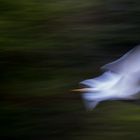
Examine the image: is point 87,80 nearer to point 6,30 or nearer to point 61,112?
point 61,112

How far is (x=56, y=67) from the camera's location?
7.72 ft

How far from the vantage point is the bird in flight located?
91.1 inches

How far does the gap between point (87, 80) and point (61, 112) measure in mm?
127

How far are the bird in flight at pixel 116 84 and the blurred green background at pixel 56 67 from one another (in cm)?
2

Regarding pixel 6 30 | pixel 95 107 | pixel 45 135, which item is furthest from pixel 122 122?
pixel 6 30

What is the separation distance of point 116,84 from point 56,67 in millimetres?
181

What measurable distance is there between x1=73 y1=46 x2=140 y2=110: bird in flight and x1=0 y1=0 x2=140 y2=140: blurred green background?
0.08ft

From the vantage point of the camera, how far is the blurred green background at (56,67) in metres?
2.30

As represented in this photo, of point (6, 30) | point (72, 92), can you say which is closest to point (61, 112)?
point (72, 92)

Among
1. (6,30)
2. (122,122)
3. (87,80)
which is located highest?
(6,30)

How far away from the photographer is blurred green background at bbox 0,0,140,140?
7.54 ft

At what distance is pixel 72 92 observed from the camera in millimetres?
2355

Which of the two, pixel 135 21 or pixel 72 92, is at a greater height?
pixel 135 21

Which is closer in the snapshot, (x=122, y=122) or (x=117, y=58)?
(x=122, y=122)
